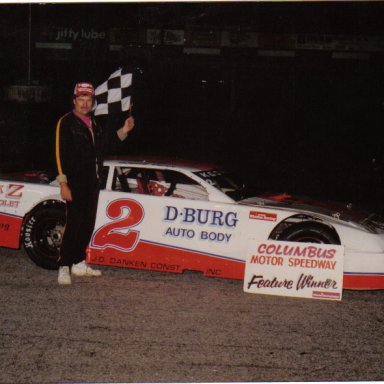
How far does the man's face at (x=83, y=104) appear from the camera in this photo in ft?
18.0

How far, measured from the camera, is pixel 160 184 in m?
6.21

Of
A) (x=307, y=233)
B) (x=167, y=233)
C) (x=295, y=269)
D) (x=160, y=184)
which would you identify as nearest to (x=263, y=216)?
(x=307, y=233)

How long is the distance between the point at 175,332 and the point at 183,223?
4.90ft

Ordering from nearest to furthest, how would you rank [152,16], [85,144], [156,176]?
[85,144] → [156,176] → [152,16]

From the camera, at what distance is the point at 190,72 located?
1738 cm

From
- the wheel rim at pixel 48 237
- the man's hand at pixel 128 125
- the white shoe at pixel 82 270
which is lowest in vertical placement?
the white shoe at pixel 82 270

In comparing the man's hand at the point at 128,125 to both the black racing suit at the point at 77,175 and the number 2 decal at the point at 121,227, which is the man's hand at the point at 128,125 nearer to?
the black racing suit at the point at 77,175

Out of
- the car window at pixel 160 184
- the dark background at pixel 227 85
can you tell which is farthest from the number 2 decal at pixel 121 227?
the dark background at pixel 227 85

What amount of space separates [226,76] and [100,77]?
387 centimetres

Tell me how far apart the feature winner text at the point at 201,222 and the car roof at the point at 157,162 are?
56cm

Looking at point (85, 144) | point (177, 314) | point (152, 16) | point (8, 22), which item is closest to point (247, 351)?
point (177, 314)

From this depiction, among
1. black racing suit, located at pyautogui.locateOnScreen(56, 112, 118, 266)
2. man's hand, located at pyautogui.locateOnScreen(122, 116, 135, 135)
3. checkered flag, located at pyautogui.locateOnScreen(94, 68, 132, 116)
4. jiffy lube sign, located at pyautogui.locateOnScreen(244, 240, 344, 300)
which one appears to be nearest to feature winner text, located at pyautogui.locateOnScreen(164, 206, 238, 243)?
jiffy lube sign, located at pyautogui.locateOnScreen(244, 240, 344, 300)

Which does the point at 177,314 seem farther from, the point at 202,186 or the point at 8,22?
the point at 8,22

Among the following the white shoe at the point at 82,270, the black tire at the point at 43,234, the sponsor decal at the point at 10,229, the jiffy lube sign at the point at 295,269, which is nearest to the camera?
the jiffy lube sign at the point at 295,269
